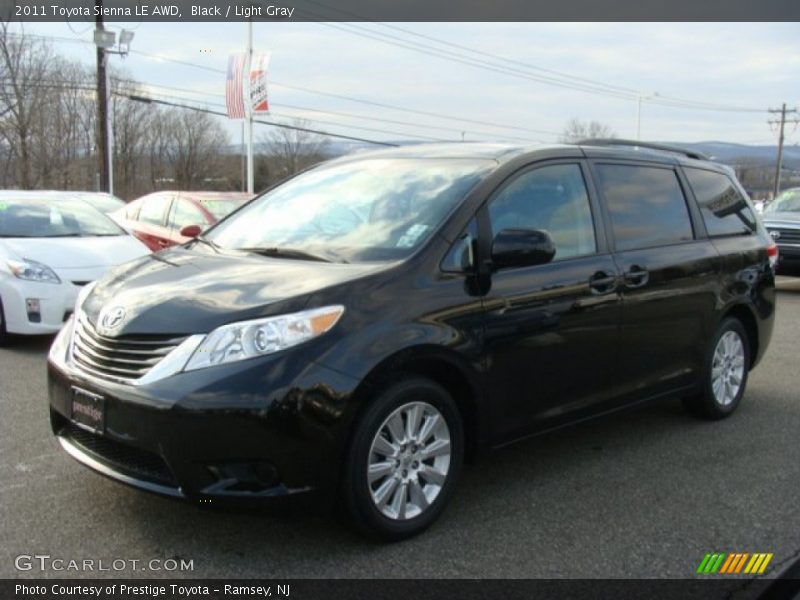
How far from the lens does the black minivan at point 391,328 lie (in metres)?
3.07

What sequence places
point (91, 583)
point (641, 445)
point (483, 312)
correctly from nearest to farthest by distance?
point (91, 583)
point (483, 312)
point (641, 445)

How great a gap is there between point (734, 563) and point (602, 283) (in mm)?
1591

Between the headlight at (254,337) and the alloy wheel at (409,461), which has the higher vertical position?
the headlight at (254,337)

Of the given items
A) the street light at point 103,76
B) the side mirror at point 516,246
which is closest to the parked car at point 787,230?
the side mirror at point 516,246

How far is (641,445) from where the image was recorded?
193 inches

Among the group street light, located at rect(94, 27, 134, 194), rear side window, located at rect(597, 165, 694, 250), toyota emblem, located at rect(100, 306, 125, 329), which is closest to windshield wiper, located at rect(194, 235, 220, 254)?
toyota emblem, located at rect(100, 306, 125, 329)

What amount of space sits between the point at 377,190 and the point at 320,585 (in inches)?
80.7

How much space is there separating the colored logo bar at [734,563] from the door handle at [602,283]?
58.4 inches

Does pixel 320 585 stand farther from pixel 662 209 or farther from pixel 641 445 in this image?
pixel 662 209

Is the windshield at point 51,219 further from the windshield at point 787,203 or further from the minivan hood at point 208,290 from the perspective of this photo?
the windshield at point 787,203

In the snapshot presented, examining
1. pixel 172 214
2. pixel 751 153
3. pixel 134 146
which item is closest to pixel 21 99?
pixel 134 146

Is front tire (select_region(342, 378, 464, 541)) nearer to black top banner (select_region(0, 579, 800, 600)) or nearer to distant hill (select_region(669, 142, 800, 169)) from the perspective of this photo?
black top banner (select_region(0, 579, 800, 600))

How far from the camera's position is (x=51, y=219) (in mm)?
8148

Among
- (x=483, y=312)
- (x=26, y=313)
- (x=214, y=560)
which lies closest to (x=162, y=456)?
(x=214, y=560)
